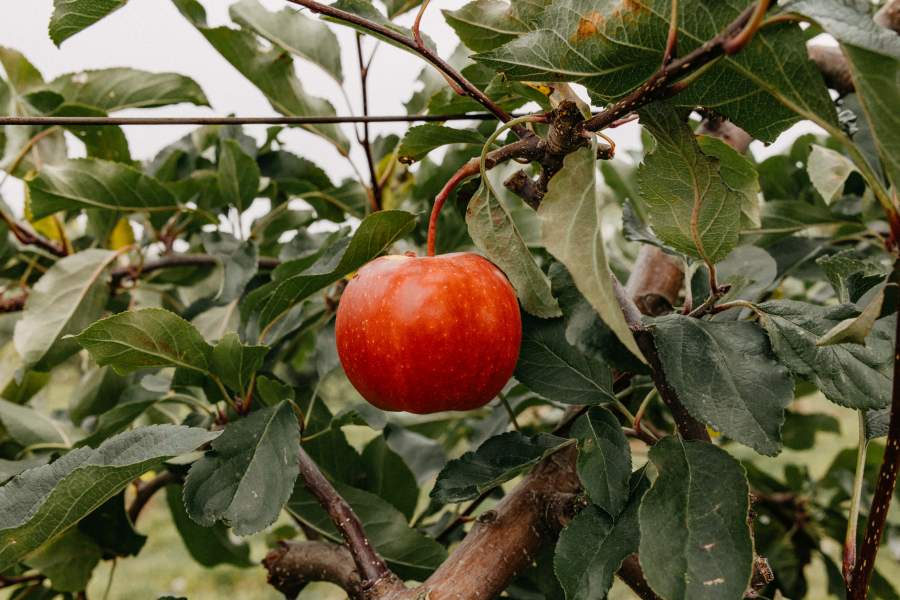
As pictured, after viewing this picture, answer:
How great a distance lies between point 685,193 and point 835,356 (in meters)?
0.15

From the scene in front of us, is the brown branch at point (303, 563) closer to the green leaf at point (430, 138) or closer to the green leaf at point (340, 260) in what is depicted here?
the green leaf at point (340, 260)

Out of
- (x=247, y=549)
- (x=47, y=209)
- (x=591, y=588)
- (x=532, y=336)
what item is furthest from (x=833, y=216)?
(x=47, y=209)

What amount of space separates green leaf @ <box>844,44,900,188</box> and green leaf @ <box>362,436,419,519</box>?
0.64m

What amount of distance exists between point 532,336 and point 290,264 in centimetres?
25

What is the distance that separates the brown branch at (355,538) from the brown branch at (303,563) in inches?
3.6

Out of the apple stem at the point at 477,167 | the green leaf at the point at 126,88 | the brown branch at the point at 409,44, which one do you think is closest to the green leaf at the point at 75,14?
the brown branch at the point at 409,44

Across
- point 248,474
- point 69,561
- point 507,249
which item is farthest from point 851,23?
point 69,561

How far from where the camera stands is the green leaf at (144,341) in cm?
60

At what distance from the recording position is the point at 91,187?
93cm

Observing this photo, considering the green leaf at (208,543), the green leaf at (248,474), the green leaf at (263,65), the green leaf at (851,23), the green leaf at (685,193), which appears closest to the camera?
the green leaf at (851,23)

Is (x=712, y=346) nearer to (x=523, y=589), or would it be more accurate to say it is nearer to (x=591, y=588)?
(x=591, y=588)

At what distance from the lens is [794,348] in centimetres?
51

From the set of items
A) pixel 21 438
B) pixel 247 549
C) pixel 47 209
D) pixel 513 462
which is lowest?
pixel 247 549

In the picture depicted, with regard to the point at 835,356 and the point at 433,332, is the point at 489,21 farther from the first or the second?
the point at 835,356
